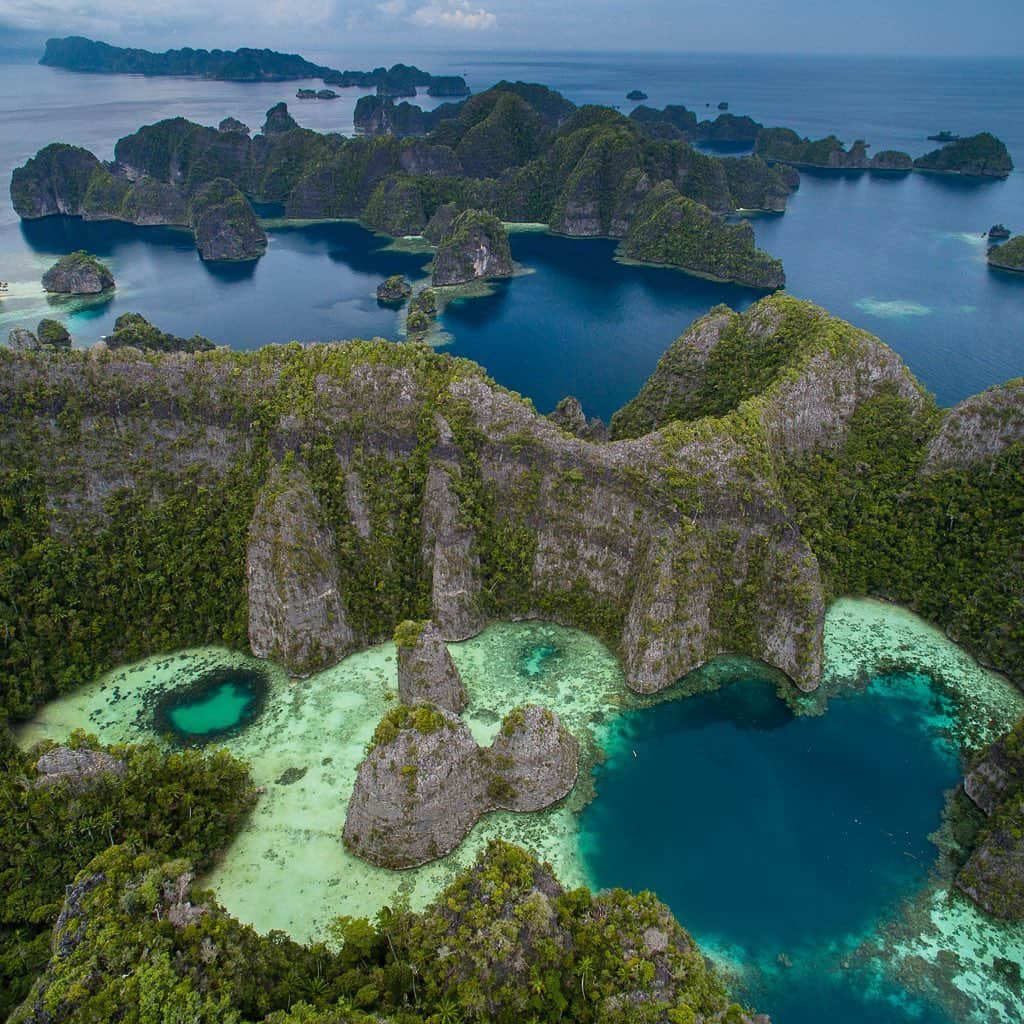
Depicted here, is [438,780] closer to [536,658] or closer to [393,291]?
[536,658]

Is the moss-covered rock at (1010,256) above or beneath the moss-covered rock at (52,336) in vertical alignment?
above

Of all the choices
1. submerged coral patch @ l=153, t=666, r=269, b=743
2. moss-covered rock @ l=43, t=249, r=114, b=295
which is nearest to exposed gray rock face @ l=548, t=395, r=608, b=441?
submerged coral patch @ l=153, t=666, r=269, b=743

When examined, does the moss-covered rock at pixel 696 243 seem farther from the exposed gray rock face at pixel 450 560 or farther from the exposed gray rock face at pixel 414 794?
the exposed gray rock face at pixel 414 794

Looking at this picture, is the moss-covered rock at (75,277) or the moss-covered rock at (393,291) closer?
the moss-covered rock at (393,291)

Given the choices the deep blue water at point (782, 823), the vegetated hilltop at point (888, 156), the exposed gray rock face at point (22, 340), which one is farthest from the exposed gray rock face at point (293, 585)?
the vegetated hilltop at point (888, 156)

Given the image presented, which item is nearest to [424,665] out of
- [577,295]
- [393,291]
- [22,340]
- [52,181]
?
[22,340]

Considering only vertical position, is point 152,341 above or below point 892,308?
below

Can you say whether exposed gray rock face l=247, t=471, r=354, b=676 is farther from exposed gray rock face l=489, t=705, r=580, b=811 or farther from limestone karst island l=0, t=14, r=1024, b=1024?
exposed gray rock face l=489, t=705, r=580, b=811
